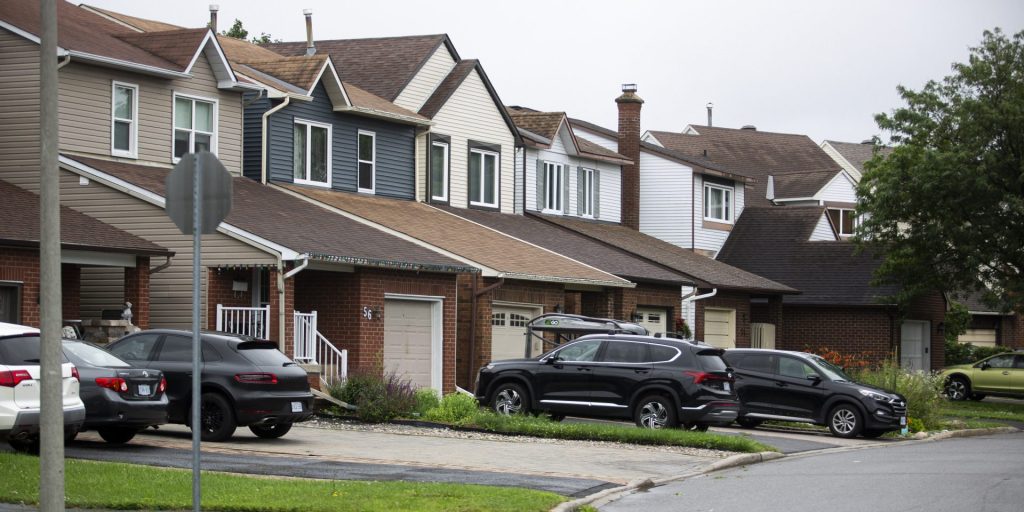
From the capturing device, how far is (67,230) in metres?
24.5

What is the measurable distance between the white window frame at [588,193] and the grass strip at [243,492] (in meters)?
28.8

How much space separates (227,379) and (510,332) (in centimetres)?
1431

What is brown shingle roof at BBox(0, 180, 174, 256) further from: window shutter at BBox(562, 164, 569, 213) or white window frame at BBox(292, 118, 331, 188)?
window shutter at BBox(562, 164, 569, 213)

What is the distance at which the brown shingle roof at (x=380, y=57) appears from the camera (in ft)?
121

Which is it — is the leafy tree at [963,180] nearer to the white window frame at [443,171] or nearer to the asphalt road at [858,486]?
the white window frame at [443,171]

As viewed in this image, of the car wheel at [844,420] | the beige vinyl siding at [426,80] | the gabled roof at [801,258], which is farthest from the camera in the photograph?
the gabled roof at [801,258]

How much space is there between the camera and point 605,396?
24.7 meters

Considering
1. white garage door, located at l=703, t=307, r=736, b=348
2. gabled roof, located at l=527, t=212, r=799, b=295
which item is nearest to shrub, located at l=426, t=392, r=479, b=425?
gabled roof, located at l=527, t=212, r=799, b=295

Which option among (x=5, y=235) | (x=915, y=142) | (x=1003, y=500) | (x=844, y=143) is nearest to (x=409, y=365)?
(x=5, y=235)

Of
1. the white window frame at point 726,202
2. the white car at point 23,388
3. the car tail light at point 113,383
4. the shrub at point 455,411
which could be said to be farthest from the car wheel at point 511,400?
the white window frame at point 726,202

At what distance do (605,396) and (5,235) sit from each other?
34.9 ft

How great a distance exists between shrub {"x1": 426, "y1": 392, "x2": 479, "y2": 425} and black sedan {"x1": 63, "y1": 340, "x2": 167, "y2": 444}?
7093mm

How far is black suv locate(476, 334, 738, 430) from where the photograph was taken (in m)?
24.0

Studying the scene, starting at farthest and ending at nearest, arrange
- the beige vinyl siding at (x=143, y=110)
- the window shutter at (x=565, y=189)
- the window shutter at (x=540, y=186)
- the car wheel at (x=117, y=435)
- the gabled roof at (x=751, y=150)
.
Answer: the gabled roof at (x=751, y=150) → the window shutter at (x=565, y=189) → the window shutter at (x=540, y=186) → the beige vinyl siding at (x=143, y=110) → the car wheel at (x=117, y=435)
